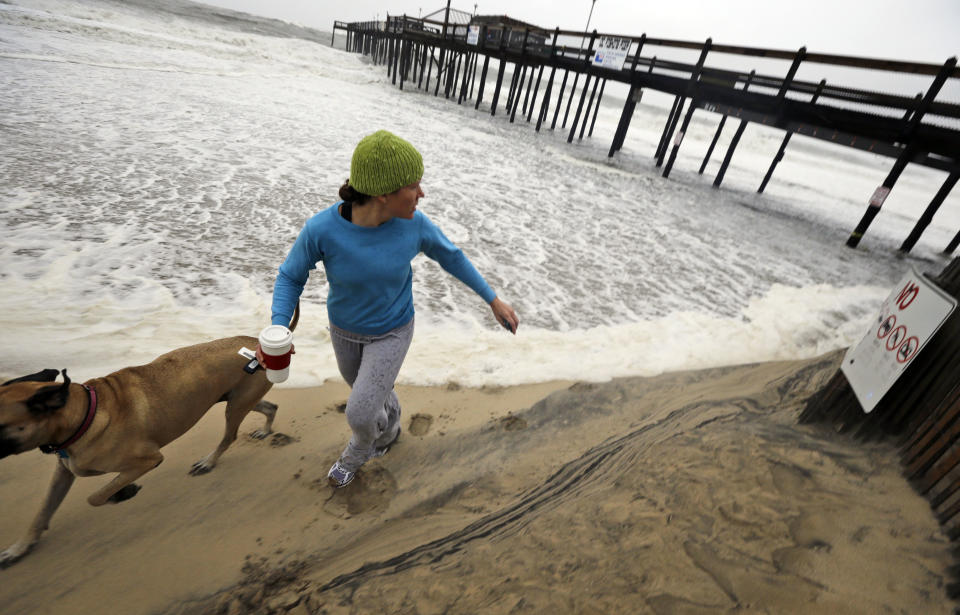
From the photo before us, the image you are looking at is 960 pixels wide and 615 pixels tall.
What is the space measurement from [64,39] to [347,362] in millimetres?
25063

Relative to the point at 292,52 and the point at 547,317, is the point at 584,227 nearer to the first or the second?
the point at 547,317

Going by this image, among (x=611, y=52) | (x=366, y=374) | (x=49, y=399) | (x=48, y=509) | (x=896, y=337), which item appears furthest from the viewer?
(x=611, y=52)

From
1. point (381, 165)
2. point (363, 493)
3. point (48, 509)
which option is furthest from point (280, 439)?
point (381, 165)

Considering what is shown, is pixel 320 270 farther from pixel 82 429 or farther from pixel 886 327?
pixel 886 327

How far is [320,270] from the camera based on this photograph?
17.0ft

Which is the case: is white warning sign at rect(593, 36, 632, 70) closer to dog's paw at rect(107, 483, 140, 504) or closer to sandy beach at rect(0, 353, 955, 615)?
sandy beach at rect(0, 353, 955, 615)

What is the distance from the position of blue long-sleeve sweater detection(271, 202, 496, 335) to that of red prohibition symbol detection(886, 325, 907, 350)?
91.1 inches

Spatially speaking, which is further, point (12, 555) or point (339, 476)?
point (339, 476)

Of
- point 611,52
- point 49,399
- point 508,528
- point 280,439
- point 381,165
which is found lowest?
point 280,439

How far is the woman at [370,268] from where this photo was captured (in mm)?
1802

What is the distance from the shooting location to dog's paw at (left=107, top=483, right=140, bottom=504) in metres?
2.10

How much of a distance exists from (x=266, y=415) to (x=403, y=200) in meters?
1.76

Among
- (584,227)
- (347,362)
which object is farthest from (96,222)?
(584,227)

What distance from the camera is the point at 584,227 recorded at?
8.09m
